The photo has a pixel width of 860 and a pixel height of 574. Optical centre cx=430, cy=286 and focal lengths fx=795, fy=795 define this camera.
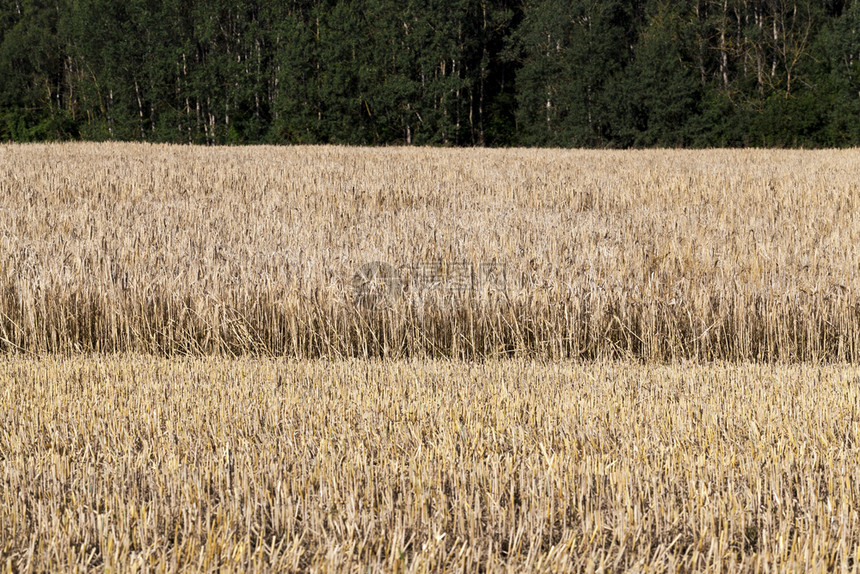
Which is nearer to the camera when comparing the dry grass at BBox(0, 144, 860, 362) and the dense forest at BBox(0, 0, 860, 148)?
the dry grass at BBox(0, 144, 860, 362)

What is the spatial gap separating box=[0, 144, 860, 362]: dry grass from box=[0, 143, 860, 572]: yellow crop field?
3cm

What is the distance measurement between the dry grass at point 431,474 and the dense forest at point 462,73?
32345 mm

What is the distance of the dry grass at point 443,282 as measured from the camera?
5.38 meters

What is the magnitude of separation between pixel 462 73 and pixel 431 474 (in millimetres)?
41456

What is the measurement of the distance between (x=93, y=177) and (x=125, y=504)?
12076 millimetres

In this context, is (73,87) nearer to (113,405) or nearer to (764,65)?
(764,65)

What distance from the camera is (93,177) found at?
13.6m

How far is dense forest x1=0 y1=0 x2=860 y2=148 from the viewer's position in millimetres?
35562

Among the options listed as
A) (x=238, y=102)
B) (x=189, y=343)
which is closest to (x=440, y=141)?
(x=238, y=102)

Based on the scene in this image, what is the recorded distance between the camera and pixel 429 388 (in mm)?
4125

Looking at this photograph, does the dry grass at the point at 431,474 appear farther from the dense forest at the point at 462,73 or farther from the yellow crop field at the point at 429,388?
the dense forest at the point at 462,73

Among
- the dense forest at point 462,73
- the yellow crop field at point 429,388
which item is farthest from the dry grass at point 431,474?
the dense forest at point 462,73

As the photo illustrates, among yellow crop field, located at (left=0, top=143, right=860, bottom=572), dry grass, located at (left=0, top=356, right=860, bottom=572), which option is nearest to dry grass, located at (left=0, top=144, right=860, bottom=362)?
yellow crop field, located at (left=0, top=143, right=860, bottom=572)

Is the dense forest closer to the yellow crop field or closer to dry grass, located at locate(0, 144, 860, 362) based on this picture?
dry grass, located at locate(0, 144, 860, 362)
